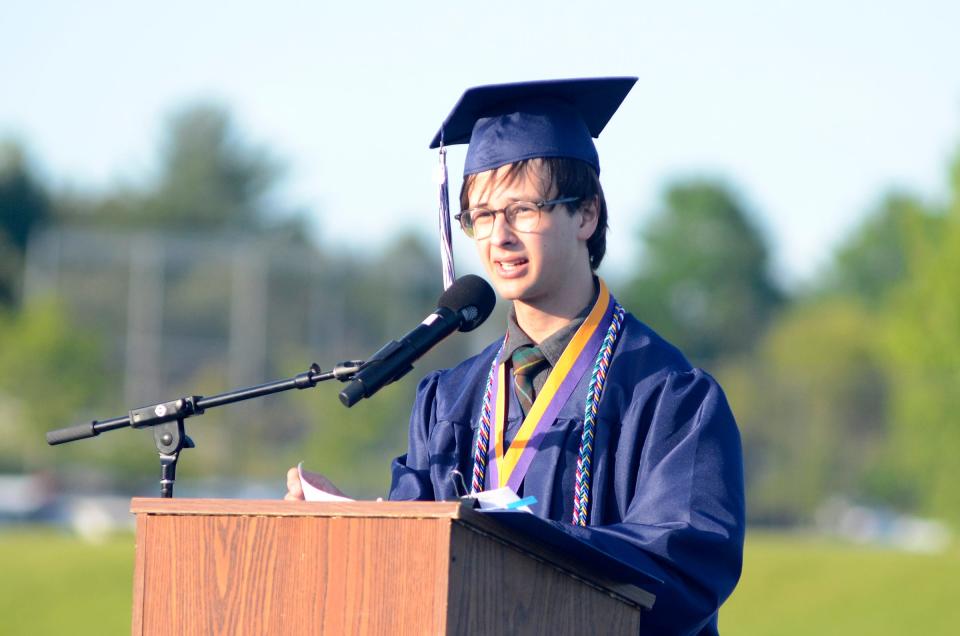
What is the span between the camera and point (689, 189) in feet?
214

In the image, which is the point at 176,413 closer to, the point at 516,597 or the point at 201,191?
the point at 516,597

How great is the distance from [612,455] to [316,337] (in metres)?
30.8

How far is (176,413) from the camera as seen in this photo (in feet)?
10.8

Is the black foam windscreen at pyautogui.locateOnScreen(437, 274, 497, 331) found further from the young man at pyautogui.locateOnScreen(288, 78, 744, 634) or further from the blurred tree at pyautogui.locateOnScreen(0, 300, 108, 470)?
the blurred tree at pyautogui.locateOnScreen(0, 300, 108, 470)

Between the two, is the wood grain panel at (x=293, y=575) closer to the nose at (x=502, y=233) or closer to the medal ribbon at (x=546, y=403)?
the medal ribbon at (x=546, y=403)

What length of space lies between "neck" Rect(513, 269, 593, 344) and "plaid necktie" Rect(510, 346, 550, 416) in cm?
5

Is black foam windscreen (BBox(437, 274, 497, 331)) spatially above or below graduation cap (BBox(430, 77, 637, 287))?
below

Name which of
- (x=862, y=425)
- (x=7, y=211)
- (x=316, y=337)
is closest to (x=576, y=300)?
(x=862, y=425)

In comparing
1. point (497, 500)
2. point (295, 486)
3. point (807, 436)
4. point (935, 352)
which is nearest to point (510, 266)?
point (295, 486)

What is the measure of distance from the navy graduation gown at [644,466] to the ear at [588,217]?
254 millimetres

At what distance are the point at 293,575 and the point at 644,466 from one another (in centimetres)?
106

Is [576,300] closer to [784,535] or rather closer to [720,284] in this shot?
[784,535]

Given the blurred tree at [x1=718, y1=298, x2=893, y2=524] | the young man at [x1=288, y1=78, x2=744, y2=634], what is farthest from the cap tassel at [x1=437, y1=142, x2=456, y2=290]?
the blurred tree at [x1=718, y1=298, x2=893, y2=524]

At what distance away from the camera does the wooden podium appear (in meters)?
2.74
